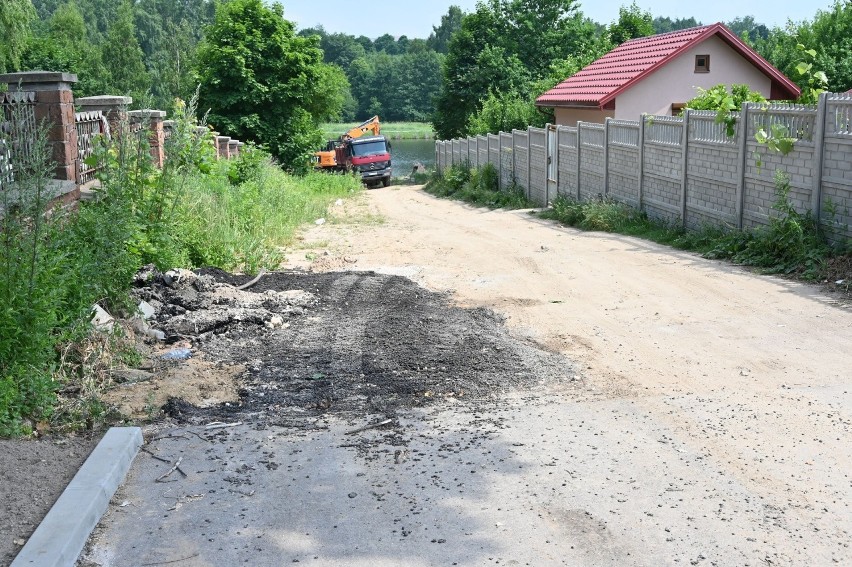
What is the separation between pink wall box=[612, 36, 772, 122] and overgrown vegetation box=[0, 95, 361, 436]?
50.8ft

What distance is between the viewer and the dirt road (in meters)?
4.40

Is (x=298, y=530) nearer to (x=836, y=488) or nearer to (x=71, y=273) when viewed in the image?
(x=836, y=488)

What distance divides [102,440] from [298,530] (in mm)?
1738

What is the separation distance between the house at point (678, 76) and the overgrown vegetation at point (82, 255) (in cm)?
1524

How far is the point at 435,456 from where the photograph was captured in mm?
5566

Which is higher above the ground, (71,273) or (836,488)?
(71,273)

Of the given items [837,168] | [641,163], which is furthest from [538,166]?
[837,168]

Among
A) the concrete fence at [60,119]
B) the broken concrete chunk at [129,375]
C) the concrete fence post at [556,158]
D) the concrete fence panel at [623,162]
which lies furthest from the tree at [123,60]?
the broken concrete chunk at [129,375]

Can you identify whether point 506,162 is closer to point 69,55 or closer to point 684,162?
point 684,162

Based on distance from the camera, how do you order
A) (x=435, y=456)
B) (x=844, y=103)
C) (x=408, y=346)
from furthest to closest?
(x=844, y=103) < (x=408, y=346) < (x=435, y=456)

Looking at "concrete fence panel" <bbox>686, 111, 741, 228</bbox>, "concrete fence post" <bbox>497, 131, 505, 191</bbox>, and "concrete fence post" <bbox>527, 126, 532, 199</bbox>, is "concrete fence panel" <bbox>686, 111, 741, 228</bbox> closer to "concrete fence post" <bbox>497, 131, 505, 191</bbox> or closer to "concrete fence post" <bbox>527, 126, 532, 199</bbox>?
"concrete fence post" <bbox>527, 126, 532, 199</bbox>

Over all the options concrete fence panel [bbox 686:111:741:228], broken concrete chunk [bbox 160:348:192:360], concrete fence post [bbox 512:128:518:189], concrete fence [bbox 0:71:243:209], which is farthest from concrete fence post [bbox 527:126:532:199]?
broken concrete chunk [bbox 160:348:192:360]

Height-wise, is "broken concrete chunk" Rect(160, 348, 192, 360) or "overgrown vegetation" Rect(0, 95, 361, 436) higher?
"overgrown vegetation" Rect(0, 95, 361, 436)

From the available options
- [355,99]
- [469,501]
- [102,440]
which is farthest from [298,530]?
[355,99]
